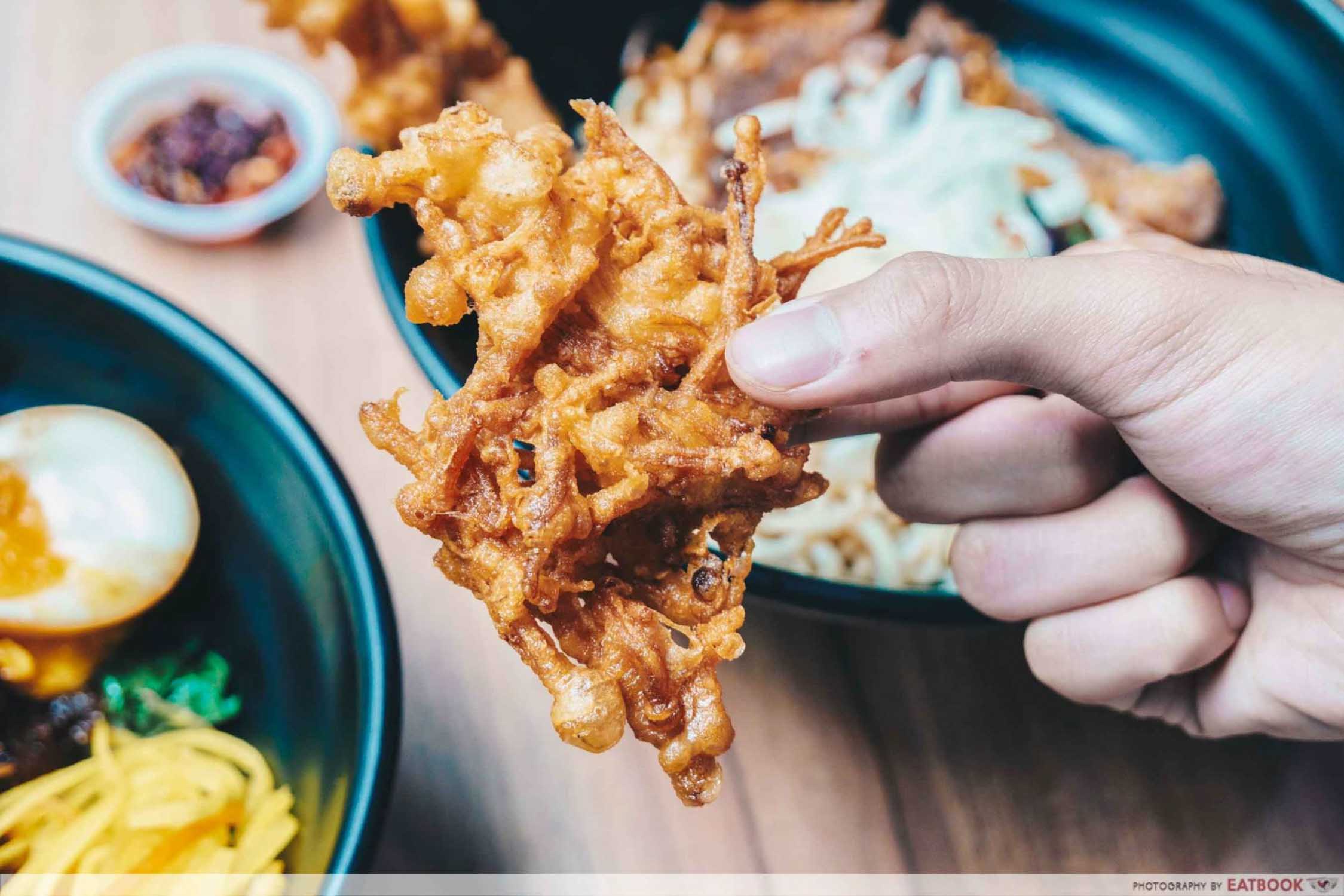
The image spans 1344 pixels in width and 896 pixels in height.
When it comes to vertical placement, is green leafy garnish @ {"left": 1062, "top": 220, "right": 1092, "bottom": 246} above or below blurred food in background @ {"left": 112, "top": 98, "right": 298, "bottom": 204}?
below

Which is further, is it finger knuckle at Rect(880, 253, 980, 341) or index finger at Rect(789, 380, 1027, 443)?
index finger at Rect(789, 380, 1027, 443)

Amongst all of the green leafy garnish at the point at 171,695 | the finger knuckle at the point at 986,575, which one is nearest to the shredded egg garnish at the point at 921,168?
the finger knuckle at the point at 986,575

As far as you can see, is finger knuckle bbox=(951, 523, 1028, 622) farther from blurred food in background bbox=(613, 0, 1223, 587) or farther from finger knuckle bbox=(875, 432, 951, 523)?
blurred food in background bbox=(613, 0, 1223, 587)

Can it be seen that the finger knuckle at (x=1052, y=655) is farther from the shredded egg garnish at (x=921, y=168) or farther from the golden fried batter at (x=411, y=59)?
the golden fried batter at (x=411, y=59)

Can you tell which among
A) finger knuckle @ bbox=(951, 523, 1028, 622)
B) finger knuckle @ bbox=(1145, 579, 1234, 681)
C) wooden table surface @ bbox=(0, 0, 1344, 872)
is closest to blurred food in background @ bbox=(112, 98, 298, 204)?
wooden table surface @ bbox=(0, 0, 1344, 872)

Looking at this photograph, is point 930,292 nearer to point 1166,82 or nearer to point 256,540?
point 256,540

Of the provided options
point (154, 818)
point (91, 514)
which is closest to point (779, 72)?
point (91, 514)

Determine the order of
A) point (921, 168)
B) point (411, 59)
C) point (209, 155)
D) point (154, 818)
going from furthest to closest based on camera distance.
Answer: point (921, 168), point (209, 155), point (411, 59), point (154, 818)
